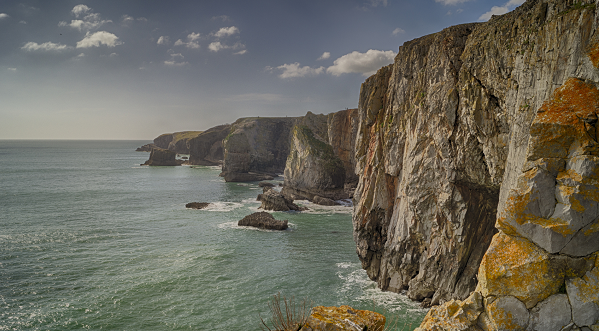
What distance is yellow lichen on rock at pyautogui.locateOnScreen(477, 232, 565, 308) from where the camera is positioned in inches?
251

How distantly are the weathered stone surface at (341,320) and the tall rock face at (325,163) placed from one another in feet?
154

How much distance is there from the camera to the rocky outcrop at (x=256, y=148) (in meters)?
87.4

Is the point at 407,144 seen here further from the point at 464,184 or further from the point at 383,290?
the point at 383,290

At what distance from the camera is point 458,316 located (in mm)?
6910

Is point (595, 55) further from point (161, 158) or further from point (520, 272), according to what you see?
point (161, 158)

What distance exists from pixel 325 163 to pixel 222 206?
64.4ft

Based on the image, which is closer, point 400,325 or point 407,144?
point 400,325

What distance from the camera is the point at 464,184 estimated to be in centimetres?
1636

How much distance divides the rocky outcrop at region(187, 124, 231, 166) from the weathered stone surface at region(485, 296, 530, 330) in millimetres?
123064

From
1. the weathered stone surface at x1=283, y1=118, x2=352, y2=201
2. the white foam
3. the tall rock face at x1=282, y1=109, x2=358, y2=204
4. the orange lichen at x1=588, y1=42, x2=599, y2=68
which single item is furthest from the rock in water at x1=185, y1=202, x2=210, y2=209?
the orange lichen at x1=588, y1=42, x2=599, y2=68

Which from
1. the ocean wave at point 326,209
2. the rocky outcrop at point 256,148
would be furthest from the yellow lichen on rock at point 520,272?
the rocky outcrop at point 256,148

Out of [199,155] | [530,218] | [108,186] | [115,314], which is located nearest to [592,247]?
[530,218]

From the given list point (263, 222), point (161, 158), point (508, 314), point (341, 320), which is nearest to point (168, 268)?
point (263, 222)

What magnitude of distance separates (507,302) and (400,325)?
11609mm
